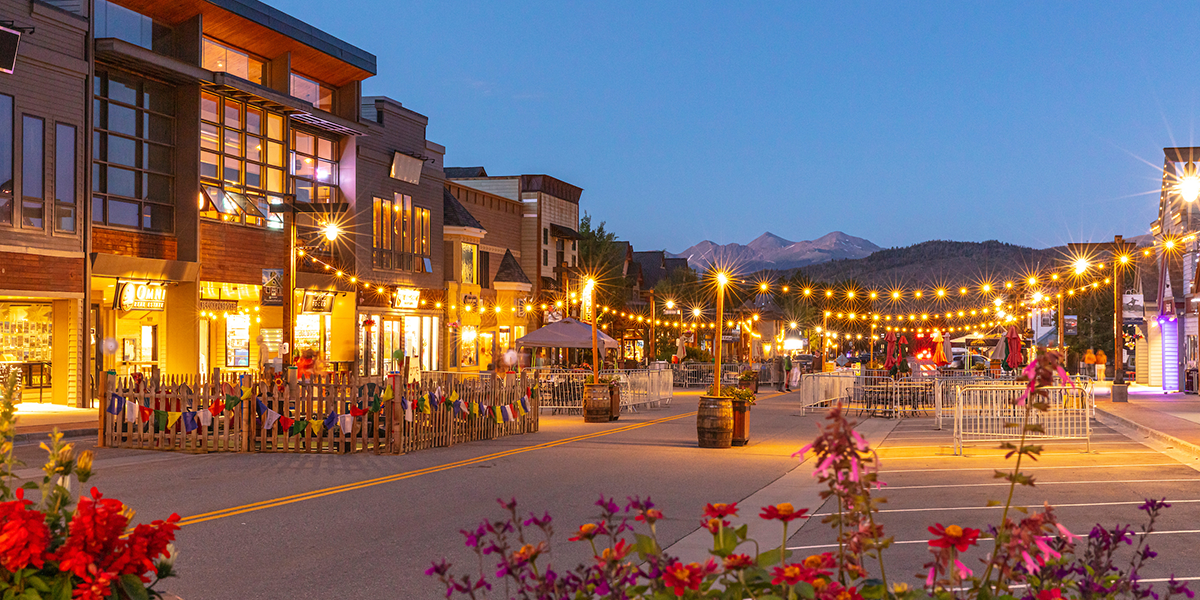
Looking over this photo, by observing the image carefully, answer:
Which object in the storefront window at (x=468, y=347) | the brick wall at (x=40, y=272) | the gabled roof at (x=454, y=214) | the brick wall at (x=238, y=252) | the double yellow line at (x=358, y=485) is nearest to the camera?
the double yellow line at (x=358, y=485)

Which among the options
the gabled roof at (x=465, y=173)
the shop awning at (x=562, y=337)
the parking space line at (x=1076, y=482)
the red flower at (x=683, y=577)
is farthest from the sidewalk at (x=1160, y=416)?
the gabled roof at (x=465, y=173)

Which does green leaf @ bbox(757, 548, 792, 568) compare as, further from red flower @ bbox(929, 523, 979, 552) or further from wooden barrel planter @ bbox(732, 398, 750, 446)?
wooden barrel planter @ bbox(732, 398, 750, 446)

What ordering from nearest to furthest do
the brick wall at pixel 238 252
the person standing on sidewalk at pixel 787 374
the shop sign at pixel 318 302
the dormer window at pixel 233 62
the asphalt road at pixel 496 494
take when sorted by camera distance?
the asphalt road at pixel 496 494
the brick wall at pixel 238 252
the dormer window at pixel 233 62
the shop sign at pixel 318 302
the person standing on sidewalk at pixel 787 374

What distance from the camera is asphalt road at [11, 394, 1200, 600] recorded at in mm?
8477

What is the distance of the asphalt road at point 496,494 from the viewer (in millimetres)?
8477

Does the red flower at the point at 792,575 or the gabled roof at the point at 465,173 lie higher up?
the gabled roof at the point at 465,173

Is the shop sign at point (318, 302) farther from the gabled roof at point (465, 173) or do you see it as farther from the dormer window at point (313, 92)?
the gabled roof at point (465, 173)

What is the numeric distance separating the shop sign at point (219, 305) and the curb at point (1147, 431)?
24621mm

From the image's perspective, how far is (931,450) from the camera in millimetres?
19047

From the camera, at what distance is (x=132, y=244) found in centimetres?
2817

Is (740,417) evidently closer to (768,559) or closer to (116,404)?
(116,404)

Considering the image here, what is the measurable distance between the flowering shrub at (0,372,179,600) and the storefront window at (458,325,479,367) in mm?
42616

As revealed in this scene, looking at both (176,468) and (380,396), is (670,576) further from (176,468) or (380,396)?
(380,396)

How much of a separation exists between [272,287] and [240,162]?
405cm
